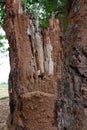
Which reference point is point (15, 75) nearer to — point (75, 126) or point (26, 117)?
point (26, 117)

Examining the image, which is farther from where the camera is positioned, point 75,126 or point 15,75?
point 15,75

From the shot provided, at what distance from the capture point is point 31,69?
119 inches

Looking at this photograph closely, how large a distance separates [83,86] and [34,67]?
536 millimetres

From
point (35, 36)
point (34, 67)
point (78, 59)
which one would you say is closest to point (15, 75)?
point (34, 67)

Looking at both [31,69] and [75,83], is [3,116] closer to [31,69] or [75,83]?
[31,69]

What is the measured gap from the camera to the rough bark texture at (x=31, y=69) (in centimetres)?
288

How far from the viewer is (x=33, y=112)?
2877mm

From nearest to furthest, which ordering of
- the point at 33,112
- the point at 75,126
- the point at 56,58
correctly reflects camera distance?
the point at 75,126, the point at 33,112, the point at 56,58

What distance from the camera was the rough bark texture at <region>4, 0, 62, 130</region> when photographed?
2.88 meters

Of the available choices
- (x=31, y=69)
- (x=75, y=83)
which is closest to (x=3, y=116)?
(x=31, y=69)

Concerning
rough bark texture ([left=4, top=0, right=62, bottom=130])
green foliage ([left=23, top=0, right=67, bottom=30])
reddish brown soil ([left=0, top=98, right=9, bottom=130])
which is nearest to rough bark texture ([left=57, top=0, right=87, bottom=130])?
rough bark texture ([left=4, top=0, right=62, bottom=130])

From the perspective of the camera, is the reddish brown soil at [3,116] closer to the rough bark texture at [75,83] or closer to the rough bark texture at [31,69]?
the rough bark texture at [31,69]

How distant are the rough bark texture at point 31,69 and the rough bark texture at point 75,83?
16cm

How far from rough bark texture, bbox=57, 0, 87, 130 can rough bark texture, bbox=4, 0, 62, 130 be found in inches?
6.4
